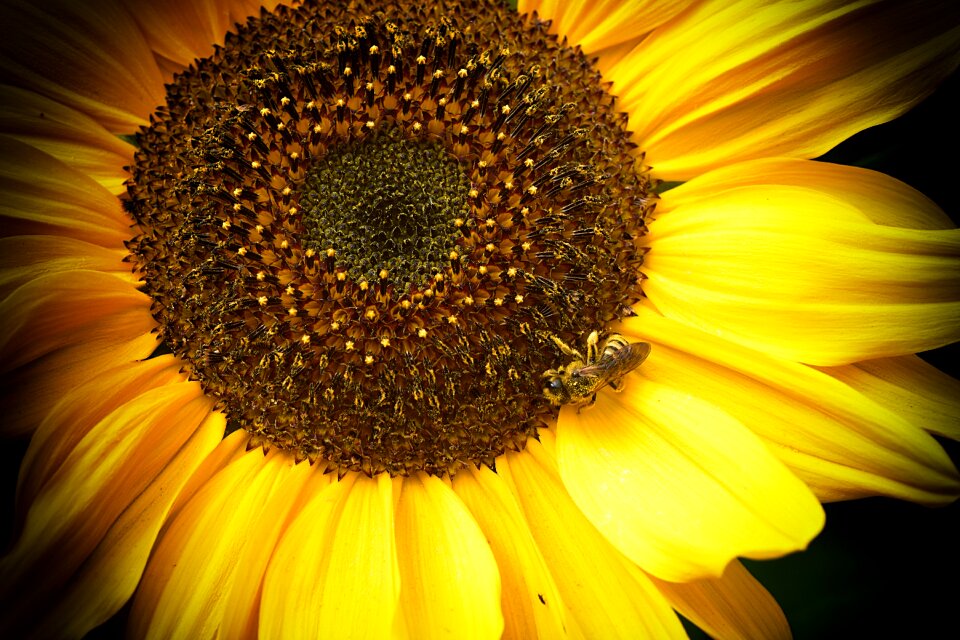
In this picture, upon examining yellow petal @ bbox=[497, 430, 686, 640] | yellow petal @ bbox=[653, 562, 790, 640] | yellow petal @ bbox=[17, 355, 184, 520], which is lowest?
yellow petal @ bbox=[653, 562, 790, 640]

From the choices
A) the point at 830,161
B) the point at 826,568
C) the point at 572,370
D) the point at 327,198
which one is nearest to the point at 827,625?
the point at 826,568

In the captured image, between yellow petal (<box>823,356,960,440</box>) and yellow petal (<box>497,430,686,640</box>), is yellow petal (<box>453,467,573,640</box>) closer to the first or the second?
yellow petal (<box>497,430,686,640</box>)

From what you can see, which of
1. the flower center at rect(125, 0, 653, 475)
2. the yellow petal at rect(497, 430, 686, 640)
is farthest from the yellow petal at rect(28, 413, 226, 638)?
the yellow petal at rect(497, 430, 686, 640)

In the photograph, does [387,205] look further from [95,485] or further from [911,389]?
[911,389]

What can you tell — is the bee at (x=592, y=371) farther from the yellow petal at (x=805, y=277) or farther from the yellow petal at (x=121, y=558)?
the yellow petal at (x=121, y=558)

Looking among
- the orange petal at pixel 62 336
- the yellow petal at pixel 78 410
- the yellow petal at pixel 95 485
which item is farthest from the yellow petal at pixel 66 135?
the yellow petal at pixel 95 485

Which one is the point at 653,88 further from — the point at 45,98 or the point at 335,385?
the point at 45,98

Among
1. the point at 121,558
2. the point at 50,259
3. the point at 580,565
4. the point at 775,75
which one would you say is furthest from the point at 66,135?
the point at 775,75
